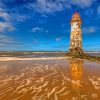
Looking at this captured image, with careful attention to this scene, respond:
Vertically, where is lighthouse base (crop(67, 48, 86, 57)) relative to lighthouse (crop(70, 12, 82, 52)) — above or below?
below

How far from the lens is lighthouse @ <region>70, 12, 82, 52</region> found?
29.8 meters

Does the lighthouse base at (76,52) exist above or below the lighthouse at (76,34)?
below

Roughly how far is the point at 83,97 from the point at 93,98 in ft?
1.16

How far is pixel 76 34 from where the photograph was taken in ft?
98.3

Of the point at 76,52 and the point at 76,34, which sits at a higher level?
the point at 76,34

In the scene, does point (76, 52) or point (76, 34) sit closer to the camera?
point (76, 52)

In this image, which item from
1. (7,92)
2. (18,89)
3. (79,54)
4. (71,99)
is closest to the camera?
(71,99)

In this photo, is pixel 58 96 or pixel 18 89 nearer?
pixel 58 96

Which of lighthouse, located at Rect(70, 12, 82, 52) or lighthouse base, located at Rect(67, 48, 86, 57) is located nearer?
lighthouse base, located at Rect(67, 48, 86, 57)

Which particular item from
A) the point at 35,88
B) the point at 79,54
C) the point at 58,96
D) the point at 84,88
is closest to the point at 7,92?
the point at 35,88

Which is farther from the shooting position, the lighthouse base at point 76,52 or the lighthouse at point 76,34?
the lighthouse at point 76,34

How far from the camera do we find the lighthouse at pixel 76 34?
29831mm

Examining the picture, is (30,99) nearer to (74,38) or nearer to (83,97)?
(83,97)

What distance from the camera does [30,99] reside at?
266 inches
